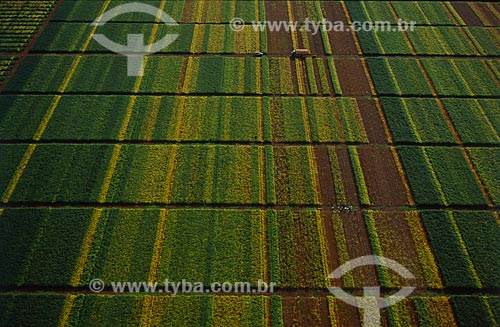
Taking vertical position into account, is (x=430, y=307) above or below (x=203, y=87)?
below

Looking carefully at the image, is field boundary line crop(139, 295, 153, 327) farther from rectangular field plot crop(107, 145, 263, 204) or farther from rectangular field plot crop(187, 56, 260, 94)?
rectangular field plot crop(187, 56, 260, 94)

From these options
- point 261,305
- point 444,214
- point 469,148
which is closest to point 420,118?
point 469,148

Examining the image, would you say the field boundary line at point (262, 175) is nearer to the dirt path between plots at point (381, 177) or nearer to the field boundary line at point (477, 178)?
the dirt path between plots at point (381, 177)

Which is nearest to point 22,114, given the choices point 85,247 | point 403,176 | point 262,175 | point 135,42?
point 135,42

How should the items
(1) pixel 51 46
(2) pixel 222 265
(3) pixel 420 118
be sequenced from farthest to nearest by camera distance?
1. (1) pixel 51 46
2. (3) pixel 420 118
3. (2) pixel 222 265

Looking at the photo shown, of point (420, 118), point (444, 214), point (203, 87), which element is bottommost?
point (444, 214)

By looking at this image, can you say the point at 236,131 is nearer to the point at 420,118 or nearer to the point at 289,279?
the point at 289,279

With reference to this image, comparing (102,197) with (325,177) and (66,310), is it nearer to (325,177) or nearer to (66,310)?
(66,310)
